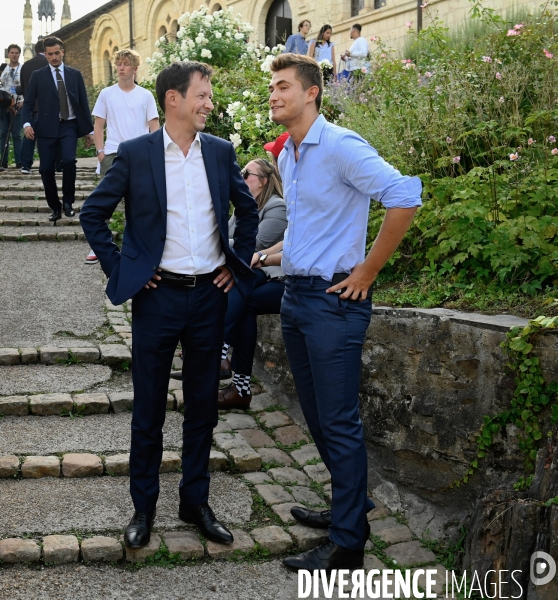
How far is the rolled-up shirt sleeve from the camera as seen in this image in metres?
3.65

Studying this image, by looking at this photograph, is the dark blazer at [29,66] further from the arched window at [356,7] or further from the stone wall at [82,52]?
the stone wall at [82,52]

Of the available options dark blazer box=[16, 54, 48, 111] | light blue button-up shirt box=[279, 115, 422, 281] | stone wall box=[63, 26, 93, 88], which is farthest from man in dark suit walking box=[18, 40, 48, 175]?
stone wall box=[63, 26, 93, 88]

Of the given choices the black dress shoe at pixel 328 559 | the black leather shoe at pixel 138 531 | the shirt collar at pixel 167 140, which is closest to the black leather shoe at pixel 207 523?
the black leather shoe at pixel 138 531

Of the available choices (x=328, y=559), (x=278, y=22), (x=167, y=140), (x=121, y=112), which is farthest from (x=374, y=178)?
(x=278, y=22)

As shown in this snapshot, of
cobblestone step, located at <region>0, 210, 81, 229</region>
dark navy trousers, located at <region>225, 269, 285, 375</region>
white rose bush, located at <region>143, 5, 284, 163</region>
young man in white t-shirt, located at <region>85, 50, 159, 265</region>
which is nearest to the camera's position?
dark navy trousers, located at <region>225, 269, 285, 375</region>

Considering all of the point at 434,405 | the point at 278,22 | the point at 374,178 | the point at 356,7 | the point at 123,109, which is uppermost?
the point at 356,7

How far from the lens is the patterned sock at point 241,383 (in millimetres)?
5895

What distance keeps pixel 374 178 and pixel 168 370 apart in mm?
1378

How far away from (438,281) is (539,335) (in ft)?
4.82

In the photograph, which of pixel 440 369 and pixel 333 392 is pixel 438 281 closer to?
pixel 440 369

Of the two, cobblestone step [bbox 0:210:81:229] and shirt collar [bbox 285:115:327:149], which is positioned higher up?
shirt collar [bbox 285:115:327:149]

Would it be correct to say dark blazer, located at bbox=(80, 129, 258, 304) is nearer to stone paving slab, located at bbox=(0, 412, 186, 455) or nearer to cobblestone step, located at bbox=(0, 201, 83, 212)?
stone paving slab, located at bbox=(0, 412, 186, 455)

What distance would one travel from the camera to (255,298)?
5805mm

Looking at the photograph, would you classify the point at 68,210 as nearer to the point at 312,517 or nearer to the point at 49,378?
the point at 49,378
